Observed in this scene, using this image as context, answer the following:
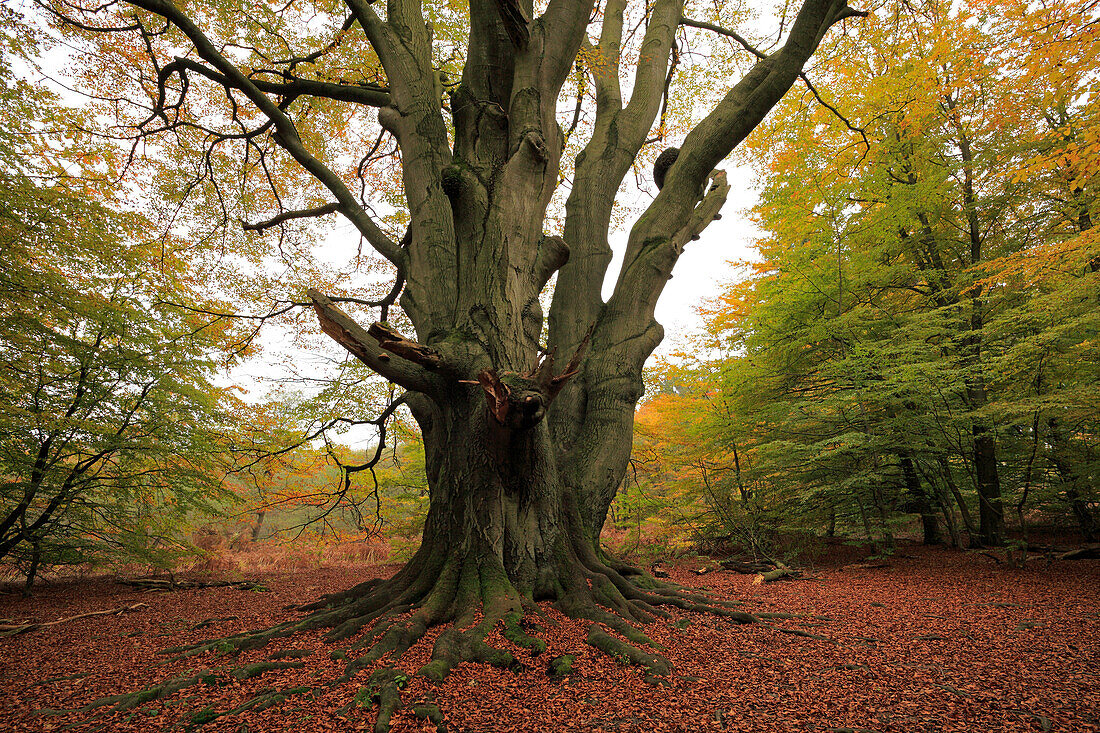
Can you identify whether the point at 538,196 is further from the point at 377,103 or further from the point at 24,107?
the point at 24,107

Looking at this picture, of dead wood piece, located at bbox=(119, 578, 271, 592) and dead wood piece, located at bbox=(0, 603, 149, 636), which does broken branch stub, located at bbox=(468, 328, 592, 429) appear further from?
dead wood piece, located at bbox=(119, 578, 271, 592)

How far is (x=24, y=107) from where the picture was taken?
17.0 ft

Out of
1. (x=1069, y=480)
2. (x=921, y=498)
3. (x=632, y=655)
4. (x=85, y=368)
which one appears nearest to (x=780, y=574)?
(x=921, y=498)

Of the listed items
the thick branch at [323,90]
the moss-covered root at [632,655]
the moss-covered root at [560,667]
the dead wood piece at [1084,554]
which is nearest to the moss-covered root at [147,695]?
the moss-covered root at [560,667]

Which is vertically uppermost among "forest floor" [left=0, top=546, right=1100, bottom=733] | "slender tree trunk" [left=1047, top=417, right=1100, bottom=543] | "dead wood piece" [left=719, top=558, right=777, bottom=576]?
"slender tree trunk" [left=1047, top=417, right=1100, bottom=543]

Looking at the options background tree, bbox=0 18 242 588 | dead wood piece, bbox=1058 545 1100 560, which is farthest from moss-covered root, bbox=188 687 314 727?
dead wood piece, bbox=1058 545 1100 560

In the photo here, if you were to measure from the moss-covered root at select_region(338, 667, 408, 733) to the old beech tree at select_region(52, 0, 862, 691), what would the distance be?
0.21 meters

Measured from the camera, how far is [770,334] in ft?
24.8

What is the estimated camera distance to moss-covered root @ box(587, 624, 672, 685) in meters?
2.45

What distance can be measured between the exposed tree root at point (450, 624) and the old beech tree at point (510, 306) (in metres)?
0.02

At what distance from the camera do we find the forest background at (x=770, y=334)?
5.07 metres

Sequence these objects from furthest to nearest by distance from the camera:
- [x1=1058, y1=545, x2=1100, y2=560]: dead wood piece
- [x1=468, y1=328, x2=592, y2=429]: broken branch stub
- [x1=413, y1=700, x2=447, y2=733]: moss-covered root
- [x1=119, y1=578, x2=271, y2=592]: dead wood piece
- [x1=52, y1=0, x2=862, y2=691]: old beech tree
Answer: [x1=119, y1=578, x2=271, y2=592]: dead wood piece, [x1=1058, y1=545, x2=1100, y2=560]: dead wood piece, [x1=52, y1=0, x2=862, y2=691]: old beech tree, [x1=468, y1=328, x2=592, y2=429]: broken branch stub, [x1=413, y1=700, x2=447, y2=733]: moss-covered root

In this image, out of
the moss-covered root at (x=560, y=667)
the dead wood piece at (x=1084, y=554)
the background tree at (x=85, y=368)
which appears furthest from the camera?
the dead wood piece at (x=1084, y=554)

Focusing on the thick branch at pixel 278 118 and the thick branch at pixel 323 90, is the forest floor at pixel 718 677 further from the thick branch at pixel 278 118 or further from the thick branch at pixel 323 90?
the thick branch at pixel 323 90
